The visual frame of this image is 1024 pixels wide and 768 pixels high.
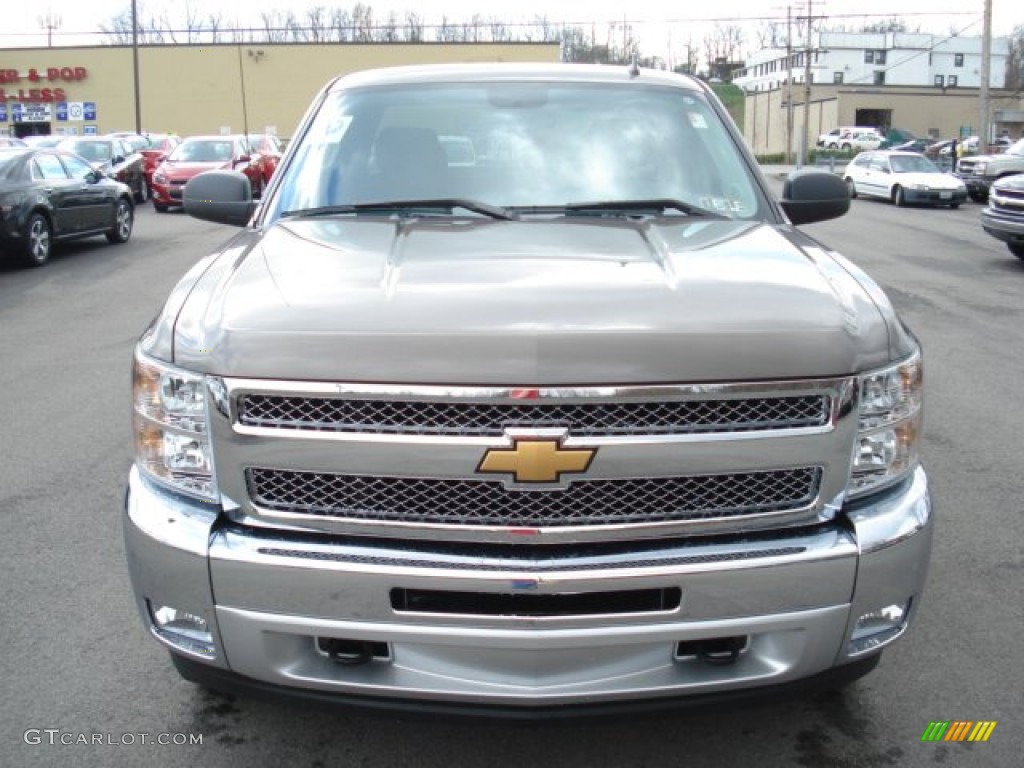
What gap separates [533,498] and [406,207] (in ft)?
5.04

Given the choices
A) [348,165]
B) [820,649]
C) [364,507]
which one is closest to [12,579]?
[348,165]

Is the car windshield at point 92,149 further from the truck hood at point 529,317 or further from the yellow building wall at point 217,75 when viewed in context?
the yellow building wall at point 217,75

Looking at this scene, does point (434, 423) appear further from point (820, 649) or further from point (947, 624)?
point (947, 624)

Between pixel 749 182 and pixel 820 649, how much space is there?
1.97 m

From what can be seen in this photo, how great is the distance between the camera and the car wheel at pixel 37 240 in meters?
13.2

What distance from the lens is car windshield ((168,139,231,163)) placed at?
70.9 feet

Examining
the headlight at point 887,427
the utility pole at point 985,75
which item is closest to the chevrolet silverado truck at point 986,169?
the utility pole at point 985,75

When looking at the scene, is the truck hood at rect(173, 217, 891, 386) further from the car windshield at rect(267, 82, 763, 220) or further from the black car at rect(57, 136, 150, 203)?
the black car at rect(57, 136, 150, 203)

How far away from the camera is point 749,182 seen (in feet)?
12.4

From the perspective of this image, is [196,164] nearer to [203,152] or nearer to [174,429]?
[203,152]

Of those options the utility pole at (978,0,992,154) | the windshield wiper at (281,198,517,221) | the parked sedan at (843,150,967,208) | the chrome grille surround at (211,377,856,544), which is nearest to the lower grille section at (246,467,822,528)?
the chrome grille surround at (211,377,856,544)

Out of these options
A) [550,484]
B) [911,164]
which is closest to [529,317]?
[550,484]

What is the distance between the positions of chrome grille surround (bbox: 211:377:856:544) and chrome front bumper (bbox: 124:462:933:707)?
0.06m

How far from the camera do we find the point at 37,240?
13445 millimetres
